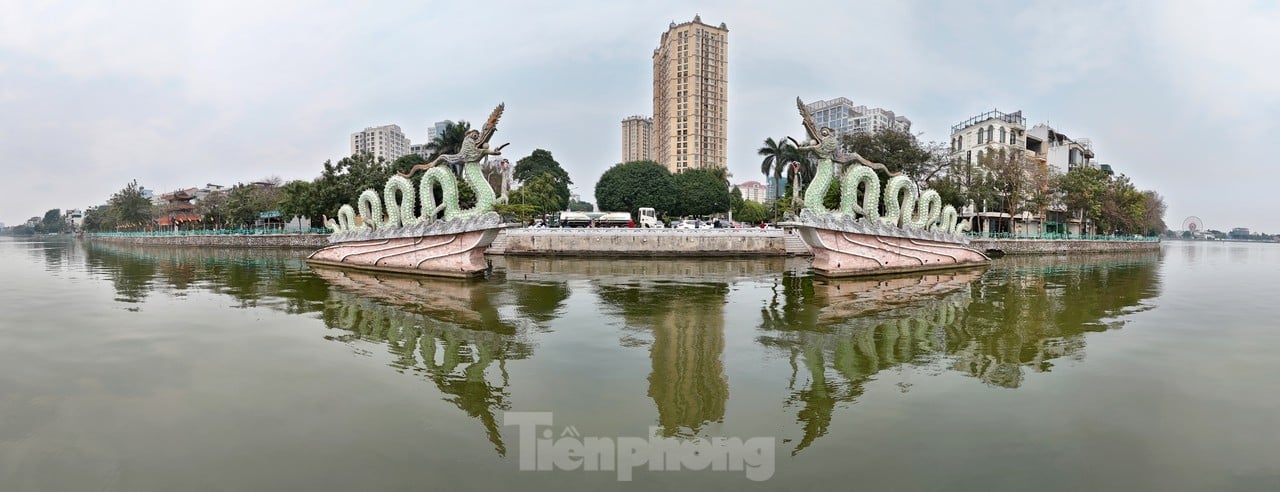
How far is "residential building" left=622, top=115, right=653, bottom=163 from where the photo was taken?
407 ft

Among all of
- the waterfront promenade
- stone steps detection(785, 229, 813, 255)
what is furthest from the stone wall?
stone steps detection(785, 229, 813, 255)

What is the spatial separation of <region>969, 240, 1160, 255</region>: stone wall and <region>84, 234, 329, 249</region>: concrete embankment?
45.0 m

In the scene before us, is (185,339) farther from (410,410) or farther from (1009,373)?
(1009,373)

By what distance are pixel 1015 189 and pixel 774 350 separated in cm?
3872

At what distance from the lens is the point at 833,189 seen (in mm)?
36312

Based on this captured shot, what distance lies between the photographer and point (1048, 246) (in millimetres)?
40406

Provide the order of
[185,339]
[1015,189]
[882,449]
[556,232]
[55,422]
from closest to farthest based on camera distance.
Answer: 1. [882,449]
2. [55,422]
3. [185,339]
4. [556,232]
5. [1015,189]

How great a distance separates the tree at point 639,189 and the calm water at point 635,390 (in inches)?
1744

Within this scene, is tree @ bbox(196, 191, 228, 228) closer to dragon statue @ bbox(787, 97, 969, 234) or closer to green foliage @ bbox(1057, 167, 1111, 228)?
dragon statue @ bbox(787, 97, 969, 234)

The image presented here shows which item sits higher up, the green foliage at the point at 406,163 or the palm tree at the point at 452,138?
the palm tree at the point at 452,138

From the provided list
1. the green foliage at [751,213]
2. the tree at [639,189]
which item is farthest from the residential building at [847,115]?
the tree at [639,189]

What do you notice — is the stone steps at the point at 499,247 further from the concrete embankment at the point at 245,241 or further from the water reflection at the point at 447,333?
the concrete embankment at the point at 245,241

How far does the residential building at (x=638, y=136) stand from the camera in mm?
123994

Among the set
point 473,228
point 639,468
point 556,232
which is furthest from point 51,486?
point 556,232
